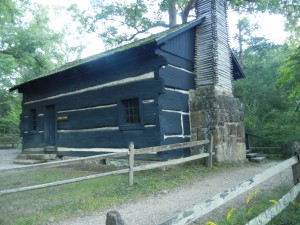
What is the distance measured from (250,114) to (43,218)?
13.7 metres

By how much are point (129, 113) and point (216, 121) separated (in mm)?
3210

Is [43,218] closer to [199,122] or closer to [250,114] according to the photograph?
[199,122]

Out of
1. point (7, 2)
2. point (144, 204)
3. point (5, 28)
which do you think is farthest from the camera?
point (5, 28)

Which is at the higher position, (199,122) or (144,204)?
(199,122)

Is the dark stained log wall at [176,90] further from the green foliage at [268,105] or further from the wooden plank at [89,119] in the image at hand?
the green foliage at [268,105]

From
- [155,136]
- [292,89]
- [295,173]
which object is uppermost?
[292,89]

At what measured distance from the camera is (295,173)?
4543 mm

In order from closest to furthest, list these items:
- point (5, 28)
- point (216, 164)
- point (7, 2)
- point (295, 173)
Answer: point (295, 173) → point (216, 164) → point (7, 2) → point (5, 28)

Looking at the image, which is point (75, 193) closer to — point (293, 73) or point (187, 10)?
point (293, 73)

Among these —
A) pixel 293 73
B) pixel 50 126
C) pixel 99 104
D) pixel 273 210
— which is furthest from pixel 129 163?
pixel 50 126

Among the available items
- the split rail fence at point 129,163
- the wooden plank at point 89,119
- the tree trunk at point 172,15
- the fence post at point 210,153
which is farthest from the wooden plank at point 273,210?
the tree trunk at point 172,15

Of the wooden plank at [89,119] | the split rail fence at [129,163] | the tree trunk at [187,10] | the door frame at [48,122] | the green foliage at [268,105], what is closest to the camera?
the split rail fence at [129,163]

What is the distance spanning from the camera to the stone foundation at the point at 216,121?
9820 millimetres

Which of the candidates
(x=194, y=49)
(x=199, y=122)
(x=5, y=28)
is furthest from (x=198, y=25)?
(x=5, y=28)
